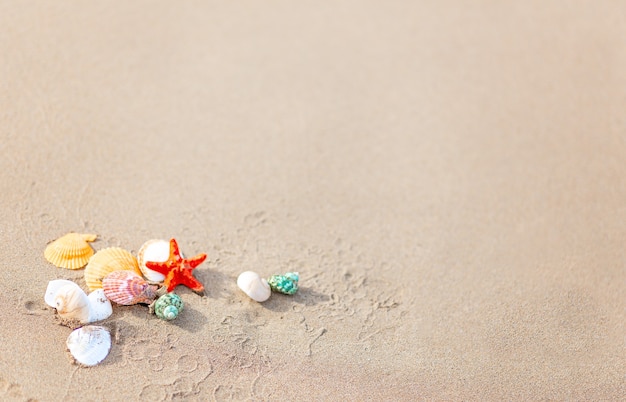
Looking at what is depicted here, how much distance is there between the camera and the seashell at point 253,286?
4121mm

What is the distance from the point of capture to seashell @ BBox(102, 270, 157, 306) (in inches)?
152

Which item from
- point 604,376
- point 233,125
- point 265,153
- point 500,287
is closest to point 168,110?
point 233,125

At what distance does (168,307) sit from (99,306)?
15.4 inches

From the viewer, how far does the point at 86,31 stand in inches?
229

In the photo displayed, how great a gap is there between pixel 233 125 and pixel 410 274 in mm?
1955

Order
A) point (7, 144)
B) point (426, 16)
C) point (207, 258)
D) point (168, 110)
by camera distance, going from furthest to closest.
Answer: point (426, 16) → point (168, 110) → point (7, 144) → point (207, 258)

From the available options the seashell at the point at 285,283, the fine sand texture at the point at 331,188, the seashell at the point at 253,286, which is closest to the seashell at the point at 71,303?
the fine sand texture at the point at 331,188

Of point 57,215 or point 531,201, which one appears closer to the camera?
point 57,215

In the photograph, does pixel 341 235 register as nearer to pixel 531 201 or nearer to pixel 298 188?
pixel 298 188

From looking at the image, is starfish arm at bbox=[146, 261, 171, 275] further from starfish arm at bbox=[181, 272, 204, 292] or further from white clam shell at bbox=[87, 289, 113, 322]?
white clam shell at bbox=[87, 289, 113, 322]

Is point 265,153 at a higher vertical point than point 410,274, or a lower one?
higher

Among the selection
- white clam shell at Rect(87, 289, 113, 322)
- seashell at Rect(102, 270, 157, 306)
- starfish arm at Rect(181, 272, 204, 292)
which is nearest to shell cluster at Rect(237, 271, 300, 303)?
starfish arm at Rect(181, 272, 204, 292)

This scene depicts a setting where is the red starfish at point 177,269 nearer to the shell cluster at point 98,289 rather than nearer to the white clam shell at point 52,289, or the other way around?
the shell cluster at point 98,289

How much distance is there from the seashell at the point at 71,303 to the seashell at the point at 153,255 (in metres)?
0.45
